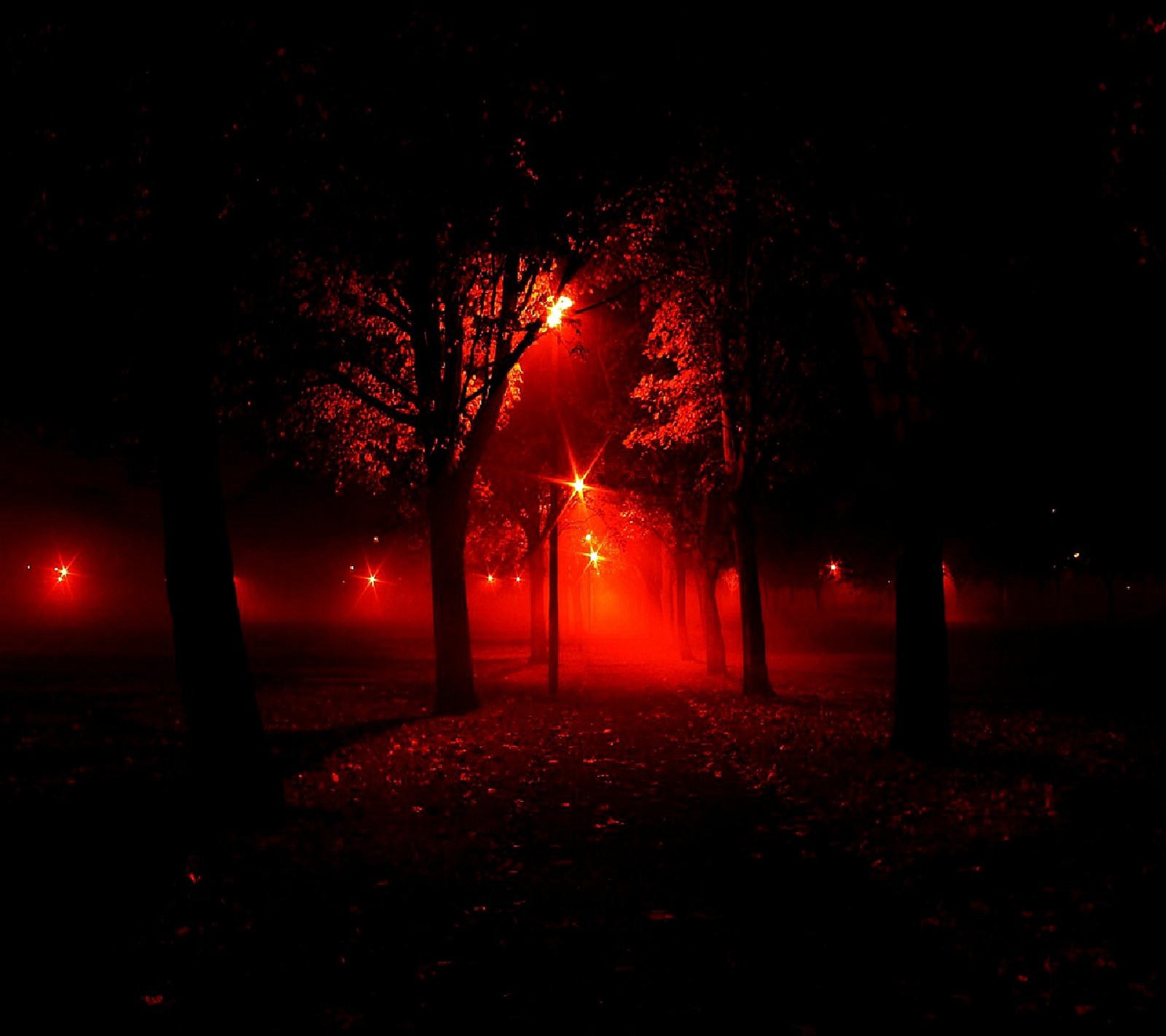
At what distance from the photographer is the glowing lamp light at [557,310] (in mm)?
14883

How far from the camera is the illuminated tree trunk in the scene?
10570 millimetres

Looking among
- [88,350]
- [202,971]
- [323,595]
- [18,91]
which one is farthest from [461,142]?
[323,595]

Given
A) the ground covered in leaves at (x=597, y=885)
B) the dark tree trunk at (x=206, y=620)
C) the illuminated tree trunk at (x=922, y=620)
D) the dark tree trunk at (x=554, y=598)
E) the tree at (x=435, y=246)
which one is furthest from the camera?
the dark tree trunk at (x=554, y=598)

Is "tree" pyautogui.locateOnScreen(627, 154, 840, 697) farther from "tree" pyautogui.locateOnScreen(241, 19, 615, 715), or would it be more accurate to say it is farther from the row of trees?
"tree" pyautogui.locateOnScreen(241, 19, 615, 715)

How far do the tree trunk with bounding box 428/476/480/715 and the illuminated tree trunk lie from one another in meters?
8.26

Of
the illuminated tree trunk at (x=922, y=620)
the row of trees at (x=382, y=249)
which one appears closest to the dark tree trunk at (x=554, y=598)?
the row of trees at (x=382, y=249)

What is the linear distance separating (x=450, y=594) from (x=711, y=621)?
13.4 metres

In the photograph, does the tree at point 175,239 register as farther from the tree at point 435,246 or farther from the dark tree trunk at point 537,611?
the dark tree trunk at point 537,611

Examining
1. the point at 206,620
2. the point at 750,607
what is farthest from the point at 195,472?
the point at 750,607

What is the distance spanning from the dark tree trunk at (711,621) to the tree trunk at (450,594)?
1132cm

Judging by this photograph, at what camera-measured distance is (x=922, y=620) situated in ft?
35.0

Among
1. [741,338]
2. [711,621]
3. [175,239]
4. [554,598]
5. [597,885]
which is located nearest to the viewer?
[597,885]

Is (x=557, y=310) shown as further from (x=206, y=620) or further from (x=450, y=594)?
(x=206, y=620)

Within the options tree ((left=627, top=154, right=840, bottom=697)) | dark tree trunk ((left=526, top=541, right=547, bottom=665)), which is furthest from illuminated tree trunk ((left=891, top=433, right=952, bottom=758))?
Result: dark tree trunk ((left=526, top=541, right=547, bottom=665))
